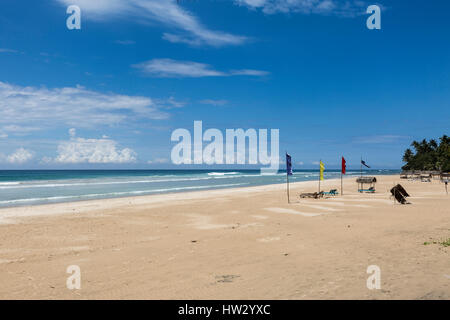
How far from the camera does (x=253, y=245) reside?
385 inches

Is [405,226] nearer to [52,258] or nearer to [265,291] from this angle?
[265,291]

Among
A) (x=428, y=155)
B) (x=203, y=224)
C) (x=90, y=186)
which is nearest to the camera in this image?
(x=203, y=224)

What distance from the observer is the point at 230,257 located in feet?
27.7

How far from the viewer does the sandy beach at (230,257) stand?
597cm

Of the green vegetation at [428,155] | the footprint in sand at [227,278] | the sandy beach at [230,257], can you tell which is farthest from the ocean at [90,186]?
the green vegetation at [428,155]

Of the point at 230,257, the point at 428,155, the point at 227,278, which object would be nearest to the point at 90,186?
the point at 230,257

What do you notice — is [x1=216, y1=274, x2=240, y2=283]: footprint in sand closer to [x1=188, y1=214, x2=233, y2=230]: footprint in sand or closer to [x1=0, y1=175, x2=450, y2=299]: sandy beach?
[x1=0, y1=175, x2=450, y2=299]: sandy beach

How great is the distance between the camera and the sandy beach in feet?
19.6

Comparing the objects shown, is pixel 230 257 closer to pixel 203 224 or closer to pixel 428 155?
pixel 203 224

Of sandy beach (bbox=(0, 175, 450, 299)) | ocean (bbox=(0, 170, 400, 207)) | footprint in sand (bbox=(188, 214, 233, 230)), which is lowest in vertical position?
ocean (bbox=(0, 170, 400, 207))

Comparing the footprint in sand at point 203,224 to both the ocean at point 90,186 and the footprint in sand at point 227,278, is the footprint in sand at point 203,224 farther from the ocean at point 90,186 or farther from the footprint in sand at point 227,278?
the ocean at point 90,186

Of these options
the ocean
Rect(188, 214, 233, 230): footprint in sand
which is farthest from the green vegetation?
Rect(188, 214, 233, 230): footprint in sand
